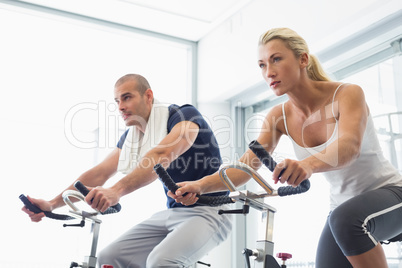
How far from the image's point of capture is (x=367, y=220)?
55.0 inches

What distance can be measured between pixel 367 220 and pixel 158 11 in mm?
2945

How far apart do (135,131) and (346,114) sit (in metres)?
1.27

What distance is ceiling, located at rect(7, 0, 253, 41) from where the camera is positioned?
3.76m

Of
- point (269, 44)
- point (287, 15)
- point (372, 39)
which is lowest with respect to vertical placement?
point (269, 44)

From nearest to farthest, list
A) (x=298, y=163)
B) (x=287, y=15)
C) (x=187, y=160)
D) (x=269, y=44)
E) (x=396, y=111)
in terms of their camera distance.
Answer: (x=298, y=163), (x=269, y=44), (x=187, y=160), (x=396, y=111), (x=287, y=15)

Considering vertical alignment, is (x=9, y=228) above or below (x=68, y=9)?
below

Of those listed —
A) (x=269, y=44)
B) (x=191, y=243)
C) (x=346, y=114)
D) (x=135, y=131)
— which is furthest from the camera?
(x=135, y=131)

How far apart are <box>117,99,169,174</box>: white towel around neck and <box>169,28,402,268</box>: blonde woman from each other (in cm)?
59

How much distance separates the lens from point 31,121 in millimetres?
3539

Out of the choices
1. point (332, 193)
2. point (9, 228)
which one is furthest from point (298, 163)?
point (9, 228)

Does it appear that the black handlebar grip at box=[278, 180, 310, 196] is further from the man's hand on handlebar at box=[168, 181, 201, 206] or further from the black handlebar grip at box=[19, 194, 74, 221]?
the black handlebar grip at box=[19, 194, 74, 221]

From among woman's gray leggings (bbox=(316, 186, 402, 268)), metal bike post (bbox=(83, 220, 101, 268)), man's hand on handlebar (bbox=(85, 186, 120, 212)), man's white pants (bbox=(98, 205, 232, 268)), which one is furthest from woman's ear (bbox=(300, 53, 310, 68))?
metal bike post (bbox=(83, 220, 101, 268))

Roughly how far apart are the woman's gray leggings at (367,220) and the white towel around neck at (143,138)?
104 centimetres

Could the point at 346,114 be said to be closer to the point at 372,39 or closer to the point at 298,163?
the point at 298,163
